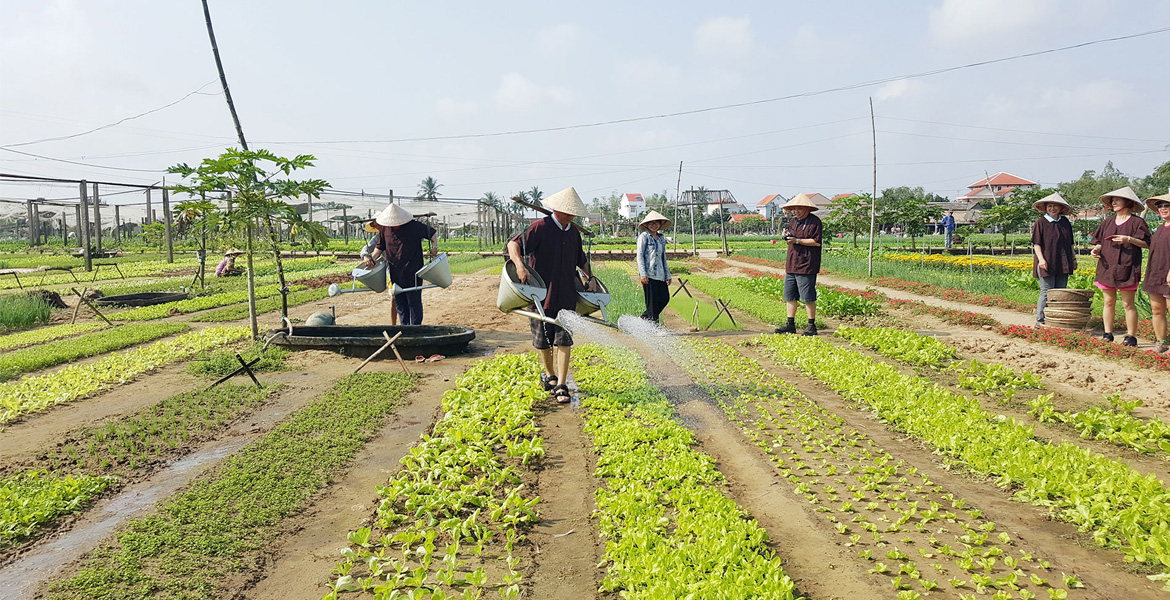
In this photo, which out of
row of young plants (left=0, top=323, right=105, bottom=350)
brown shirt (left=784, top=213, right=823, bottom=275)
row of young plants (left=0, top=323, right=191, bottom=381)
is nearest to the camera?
row of young plants (left=0, top=323, right=191, bottom=381)

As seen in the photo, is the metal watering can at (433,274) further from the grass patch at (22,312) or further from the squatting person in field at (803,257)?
the grass patch at (22,312)

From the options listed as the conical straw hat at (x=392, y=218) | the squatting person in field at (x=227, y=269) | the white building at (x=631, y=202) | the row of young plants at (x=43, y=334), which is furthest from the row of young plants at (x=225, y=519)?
the white building at (x=631, y=202)

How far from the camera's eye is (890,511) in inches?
153

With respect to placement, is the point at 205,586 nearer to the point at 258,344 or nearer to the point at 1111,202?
the point at 258,344

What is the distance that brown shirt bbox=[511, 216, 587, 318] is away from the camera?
6.02 metres

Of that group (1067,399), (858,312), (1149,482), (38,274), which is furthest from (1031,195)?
(38,274)

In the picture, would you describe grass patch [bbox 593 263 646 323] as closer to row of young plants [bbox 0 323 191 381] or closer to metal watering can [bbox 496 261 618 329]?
metal watering can [bbox 496 261 618 329]

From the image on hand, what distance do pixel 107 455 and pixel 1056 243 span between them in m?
10.6

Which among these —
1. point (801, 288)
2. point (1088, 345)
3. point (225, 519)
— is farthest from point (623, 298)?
point (225, 519)

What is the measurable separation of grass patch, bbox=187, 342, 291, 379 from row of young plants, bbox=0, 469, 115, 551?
2.93 m

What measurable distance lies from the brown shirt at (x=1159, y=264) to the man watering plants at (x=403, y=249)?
849 cm

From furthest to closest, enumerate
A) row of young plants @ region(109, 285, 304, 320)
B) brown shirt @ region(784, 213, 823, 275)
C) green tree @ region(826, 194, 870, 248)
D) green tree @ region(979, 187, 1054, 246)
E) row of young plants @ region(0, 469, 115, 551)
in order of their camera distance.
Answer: green tree @ region(826, 194, 870, 248) < green tree @ region(979, 187, 1054, 246) < row of young plants @ region(109, 285, 304, 320) < brown shirt @ region(784, 213, 823, 275) < row of young plants @ region(0, 469, 115, 551)

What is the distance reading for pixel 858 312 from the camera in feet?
36.9

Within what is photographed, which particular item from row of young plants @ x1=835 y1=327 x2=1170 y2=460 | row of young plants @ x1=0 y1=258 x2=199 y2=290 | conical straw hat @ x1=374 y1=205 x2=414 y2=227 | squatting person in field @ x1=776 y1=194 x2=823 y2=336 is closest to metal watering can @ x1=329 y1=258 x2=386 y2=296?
conical straw hat @ x1=374 y1=205 x2=414 y2=227
